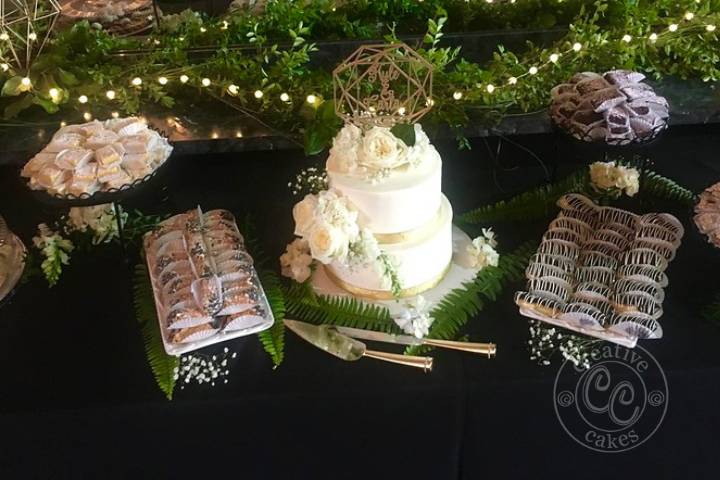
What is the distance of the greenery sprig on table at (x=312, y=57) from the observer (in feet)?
4.57

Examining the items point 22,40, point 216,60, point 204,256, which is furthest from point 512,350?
point 22,40

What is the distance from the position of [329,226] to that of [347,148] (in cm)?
13

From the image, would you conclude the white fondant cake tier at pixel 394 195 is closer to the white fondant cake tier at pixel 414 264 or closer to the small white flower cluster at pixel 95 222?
the white fondant cake tier at pixel 414 264

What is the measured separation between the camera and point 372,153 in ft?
3.43

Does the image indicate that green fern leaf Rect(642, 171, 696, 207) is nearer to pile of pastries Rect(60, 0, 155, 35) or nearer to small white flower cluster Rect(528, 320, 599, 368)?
small white flower cluster Rect(528, 320, 599, 368)

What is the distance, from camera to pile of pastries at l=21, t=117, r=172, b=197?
1.08 meters

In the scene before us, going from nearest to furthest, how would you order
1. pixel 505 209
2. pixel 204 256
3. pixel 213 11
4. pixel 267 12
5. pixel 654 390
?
pixel 654 390 < pixel 204 256 < pixel 505 209 < pixel 267 12 < pixel 213 11

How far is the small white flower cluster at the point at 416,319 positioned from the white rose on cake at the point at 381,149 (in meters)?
0.23

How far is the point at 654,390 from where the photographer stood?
1.04 metres

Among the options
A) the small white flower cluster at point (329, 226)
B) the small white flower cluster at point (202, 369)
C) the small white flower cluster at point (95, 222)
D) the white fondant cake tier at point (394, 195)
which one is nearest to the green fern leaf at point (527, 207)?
the white fondant cake tier at point (394, 195)

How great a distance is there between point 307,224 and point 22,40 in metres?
0.82

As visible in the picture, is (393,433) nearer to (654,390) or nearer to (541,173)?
(654,390)

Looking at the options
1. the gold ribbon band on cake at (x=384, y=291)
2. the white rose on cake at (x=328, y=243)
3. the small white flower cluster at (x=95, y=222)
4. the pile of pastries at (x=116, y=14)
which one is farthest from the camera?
the pile of pastries at (x=116, y=14)

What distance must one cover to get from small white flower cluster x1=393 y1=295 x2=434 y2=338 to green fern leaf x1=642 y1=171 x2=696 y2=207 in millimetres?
563
